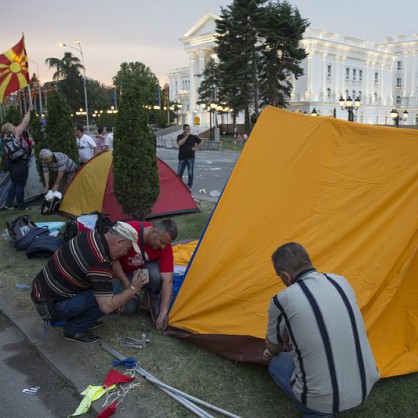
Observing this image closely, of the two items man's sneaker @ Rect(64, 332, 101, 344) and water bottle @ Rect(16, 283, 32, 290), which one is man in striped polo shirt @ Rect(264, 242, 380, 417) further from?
water bottle @ Rect(16, 283, 32, 290)

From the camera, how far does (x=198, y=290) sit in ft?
12.5

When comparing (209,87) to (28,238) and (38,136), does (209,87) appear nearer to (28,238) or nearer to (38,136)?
(38,136)

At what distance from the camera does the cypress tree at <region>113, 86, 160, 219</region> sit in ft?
24.0

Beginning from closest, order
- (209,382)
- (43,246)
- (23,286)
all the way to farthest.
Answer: (209,382)
(23,286)
(43,246)

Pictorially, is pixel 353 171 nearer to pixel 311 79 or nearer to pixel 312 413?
pixel 312 413

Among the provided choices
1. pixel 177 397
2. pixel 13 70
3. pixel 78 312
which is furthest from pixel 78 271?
pixel 13 70

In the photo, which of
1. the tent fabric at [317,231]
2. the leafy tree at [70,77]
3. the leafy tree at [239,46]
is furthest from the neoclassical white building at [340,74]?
the tent fabric at [317,231]

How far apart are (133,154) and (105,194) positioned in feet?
3.59

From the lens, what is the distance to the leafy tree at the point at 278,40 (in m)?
37.2

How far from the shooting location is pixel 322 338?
2.31 m

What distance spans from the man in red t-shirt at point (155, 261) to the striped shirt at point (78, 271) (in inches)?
16.7

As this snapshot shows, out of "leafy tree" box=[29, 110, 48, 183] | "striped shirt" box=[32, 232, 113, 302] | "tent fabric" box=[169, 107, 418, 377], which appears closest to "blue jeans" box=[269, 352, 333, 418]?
"tent fabric" box=[169, 107, 418, 377]

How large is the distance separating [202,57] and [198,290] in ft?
219

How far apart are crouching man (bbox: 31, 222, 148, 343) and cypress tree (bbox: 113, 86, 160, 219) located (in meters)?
3.66
